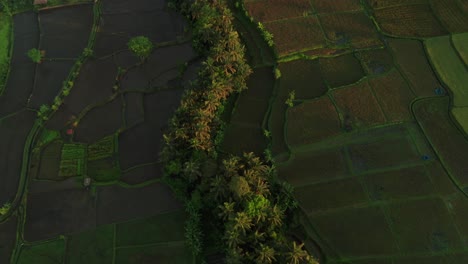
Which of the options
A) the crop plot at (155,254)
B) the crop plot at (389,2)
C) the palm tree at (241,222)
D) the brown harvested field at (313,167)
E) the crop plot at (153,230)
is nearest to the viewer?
the palm tree at (241,222)

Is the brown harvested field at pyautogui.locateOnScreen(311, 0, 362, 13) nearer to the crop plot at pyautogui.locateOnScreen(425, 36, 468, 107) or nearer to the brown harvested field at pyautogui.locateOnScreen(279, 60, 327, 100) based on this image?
the brown harvested field at pyautogui.locateOnScreen(279, 60, 327, 100)

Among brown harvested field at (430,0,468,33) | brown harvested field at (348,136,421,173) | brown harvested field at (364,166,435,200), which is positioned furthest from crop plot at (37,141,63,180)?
brown harvested field at (430,0,468,33)

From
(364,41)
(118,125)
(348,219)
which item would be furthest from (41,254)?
(364,41)

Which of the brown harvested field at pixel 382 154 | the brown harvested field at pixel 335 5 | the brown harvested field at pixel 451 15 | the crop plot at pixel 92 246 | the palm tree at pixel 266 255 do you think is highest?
the brown harvested field at pixel 335 5

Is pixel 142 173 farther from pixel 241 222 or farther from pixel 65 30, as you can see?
pixel 65 30

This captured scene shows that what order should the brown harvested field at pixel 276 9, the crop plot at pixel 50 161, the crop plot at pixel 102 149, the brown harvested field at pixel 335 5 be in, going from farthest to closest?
the brown harvested field at pixel 335 5
the brown harvested field at pixel 276 9
the crop plot at pixel 102 149
the crop plot at pixel 50 161

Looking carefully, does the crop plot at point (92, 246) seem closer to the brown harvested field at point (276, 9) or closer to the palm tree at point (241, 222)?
the palm tree at point (241, 222)

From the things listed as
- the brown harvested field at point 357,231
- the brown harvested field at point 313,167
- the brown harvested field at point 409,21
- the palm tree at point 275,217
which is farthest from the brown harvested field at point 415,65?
the palm tree at point 275,217

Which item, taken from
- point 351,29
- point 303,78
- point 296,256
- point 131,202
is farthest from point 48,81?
point 351,29
